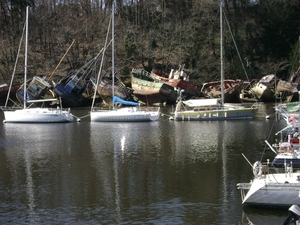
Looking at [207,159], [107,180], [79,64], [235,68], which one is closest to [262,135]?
[207,159]

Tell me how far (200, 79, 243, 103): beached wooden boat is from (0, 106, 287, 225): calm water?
67.9 feet

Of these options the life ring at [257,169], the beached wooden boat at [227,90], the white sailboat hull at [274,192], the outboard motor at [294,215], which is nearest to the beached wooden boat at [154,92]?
the beached wooden boat at [227,90]

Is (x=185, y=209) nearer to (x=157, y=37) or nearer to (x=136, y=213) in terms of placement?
(x=136, y=213)

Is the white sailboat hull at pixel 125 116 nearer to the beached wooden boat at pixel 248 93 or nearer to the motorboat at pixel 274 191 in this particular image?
the beached wooden boat at pixel 248 93

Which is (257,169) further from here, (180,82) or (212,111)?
(180,82)

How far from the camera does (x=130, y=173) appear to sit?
31156 millimetres

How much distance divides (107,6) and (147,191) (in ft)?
247

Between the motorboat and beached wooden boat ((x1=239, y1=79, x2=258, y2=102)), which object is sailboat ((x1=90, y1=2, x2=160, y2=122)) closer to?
beached wooden boat ((x1=239, y1=79, x2=258, y2=102))

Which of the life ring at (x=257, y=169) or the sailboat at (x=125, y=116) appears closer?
the life ring at (x=257, y=169)

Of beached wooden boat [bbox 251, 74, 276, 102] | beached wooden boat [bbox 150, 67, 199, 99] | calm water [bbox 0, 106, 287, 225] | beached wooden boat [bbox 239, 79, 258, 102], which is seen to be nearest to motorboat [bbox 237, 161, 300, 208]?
calm water [bbox 0, 106, 287, 225]

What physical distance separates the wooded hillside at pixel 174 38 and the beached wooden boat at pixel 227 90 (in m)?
8.88

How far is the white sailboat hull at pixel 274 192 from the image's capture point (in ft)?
73.0

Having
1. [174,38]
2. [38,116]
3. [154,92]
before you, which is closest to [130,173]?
[38,116]

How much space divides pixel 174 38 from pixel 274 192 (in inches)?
2699
